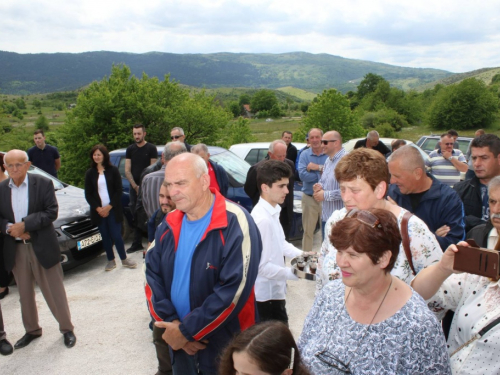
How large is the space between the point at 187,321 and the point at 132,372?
1824mm

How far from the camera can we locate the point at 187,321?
2.62 m

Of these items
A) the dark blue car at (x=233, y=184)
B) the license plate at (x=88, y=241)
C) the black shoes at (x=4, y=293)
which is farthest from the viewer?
the dark blue car at (x=233, y=184)

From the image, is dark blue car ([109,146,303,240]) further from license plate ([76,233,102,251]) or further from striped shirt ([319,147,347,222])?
striped shirt ([319,147,347,222])

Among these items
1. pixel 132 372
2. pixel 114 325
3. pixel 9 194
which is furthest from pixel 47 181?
pixel 132 372

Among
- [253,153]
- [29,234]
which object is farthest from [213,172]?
[253,153]

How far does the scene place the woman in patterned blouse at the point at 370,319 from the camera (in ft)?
5.90

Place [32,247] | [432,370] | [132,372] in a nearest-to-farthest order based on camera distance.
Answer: [432,370] < [132,372] < [32,247]

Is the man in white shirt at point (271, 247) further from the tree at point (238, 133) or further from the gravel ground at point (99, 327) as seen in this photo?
the tree at point (238, 133)

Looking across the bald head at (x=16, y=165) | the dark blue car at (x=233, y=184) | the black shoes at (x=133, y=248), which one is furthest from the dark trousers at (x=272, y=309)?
the black shoes at (x=133, y=248)

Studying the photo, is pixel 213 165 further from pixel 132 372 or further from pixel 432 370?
pixel 432 370

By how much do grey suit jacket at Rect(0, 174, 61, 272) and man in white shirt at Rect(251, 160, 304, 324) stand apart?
2.32 metres

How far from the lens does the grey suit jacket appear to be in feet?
13.7

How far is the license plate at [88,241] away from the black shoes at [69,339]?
1880 millimetres

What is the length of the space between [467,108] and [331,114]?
4234cm
